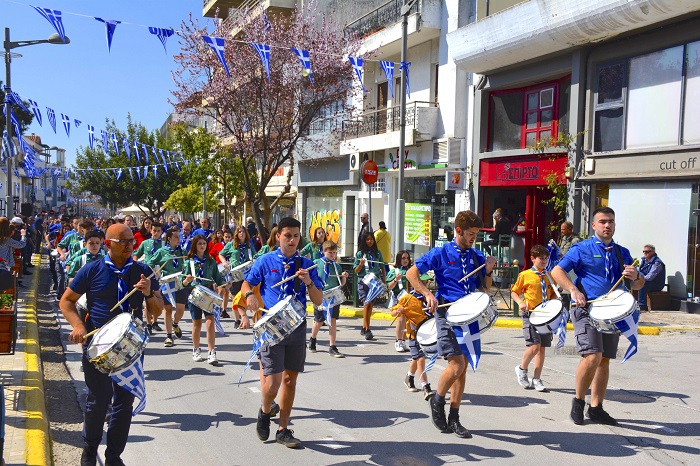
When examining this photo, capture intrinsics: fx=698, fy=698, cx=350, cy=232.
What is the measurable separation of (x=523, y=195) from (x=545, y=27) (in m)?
5.33

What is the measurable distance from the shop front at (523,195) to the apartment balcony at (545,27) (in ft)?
8.62

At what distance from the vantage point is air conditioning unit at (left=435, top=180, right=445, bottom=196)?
2140cm

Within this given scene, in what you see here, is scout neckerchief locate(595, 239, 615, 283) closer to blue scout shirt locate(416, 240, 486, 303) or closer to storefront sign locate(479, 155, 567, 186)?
blue scout shirt locate(416, 240, 486, 303)

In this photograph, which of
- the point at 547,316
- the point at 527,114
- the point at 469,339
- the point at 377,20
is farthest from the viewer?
the point at 377,20

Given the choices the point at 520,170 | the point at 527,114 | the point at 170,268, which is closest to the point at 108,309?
the point at 170,268

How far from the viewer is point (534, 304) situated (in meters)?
8.14

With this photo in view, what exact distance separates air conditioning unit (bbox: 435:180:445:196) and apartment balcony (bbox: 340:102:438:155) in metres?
1.37

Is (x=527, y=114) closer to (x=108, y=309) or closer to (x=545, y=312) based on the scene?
(x=545, y=312)

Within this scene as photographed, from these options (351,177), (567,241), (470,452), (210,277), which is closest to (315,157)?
(351,177)

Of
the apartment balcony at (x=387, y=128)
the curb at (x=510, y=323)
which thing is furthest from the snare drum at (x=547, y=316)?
the apartment balcony at (x=387, y=128)

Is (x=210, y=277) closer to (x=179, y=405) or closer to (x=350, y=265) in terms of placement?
(x=179, y=405)

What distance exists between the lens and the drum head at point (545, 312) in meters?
7.23

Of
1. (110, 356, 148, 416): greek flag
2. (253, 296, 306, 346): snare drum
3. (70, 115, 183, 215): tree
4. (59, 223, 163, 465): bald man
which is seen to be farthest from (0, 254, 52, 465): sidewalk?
(70, 115, 183, 215): tree

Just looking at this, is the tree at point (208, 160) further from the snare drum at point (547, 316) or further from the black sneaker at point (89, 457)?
the black sneaker at point (89, 457)
